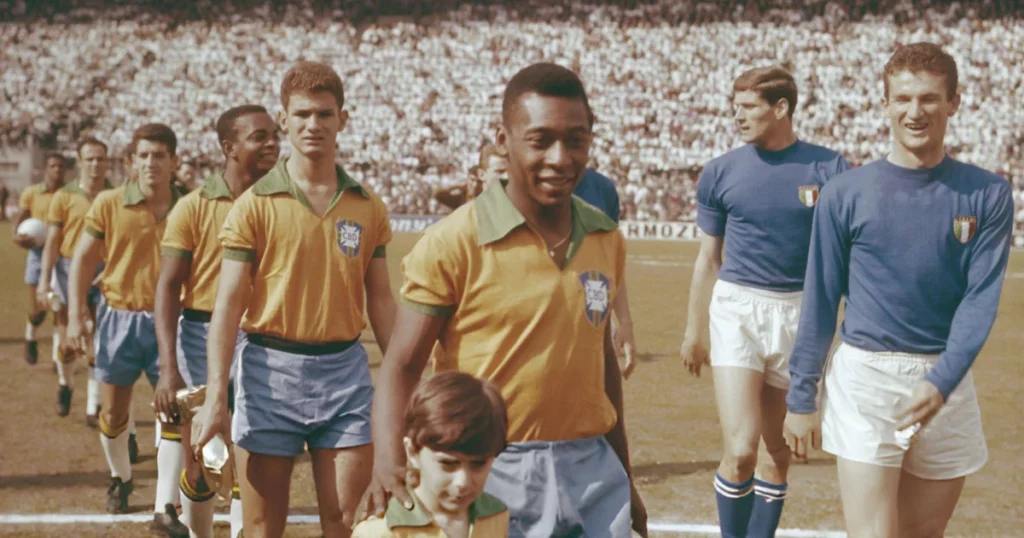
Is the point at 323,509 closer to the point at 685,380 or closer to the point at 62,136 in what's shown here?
the point at 685,380

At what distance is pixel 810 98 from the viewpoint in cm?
4069

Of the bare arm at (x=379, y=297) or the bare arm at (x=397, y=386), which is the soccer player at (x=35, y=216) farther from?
the bare arm at (x=397, y=386)

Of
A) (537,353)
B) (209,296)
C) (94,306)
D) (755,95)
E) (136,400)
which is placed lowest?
(136,400)

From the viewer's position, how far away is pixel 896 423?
456cm

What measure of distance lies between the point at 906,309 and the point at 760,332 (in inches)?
74.6

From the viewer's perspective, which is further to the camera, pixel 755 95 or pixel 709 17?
pixel 709 17

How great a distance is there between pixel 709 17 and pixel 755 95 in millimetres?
40302

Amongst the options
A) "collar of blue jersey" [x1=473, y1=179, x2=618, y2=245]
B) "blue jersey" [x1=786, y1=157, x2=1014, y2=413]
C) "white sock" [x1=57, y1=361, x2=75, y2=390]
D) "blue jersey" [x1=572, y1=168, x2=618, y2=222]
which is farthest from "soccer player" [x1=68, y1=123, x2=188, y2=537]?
"collar of blue jersey" [x1=473, y1=179, x2=618, y2=245]

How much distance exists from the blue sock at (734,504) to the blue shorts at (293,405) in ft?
6.90

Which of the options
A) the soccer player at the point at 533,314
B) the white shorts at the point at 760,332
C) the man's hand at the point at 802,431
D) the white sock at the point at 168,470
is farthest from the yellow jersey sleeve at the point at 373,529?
the white sock at the point at 168,470

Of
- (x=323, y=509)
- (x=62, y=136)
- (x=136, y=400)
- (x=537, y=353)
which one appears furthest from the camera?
(x=62, y=136)

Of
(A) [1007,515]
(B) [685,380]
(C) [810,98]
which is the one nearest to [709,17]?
(C) [810,98]

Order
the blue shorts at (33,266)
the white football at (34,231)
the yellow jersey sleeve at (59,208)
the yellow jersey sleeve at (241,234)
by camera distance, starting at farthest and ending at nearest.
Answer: the blue shorts at (33,266) → the white football at (34,231) → the yellow jersey sleeve at (59,208) → the yellow jersey sleeve at (241,234)

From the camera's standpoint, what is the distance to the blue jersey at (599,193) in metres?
6.90
